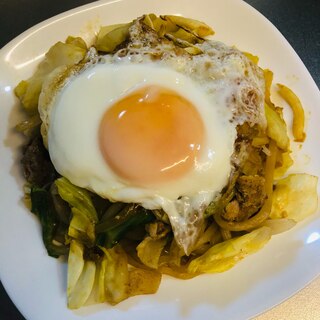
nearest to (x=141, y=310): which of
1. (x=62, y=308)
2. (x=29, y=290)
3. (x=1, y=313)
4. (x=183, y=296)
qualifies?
(x=183, y=296)

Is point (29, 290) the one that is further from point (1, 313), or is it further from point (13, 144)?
point (13, 144)

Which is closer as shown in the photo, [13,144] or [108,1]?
[13,144]

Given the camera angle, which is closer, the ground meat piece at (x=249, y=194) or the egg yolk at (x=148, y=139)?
the egg yolk at (x=148, y=139)

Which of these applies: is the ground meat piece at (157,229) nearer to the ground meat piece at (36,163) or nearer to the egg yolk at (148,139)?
the egg yolk at (148,139)

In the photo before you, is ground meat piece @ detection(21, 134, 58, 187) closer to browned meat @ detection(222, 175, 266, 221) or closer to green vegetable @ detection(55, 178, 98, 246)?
green vegetable @ detection(55, 178, 98, 246)

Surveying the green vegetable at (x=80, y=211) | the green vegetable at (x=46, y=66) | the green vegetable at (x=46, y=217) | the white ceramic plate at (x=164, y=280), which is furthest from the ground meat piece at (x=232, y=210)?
the green vegetable at (x=46, y=66)

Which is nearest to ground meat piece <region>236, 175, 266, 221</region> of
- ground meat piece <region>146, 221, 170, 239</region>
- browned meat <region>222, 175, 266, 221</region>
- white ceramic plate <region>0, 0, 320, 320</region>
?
browned meat <region>222, 175, 266, 221</region>

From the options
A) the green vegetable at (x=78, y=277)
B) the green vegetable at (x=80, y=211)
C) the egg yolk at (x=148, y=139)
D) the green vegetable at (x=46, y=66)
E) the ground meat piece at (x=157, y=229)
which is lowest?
the green vegetable at (x=78, y=277)
